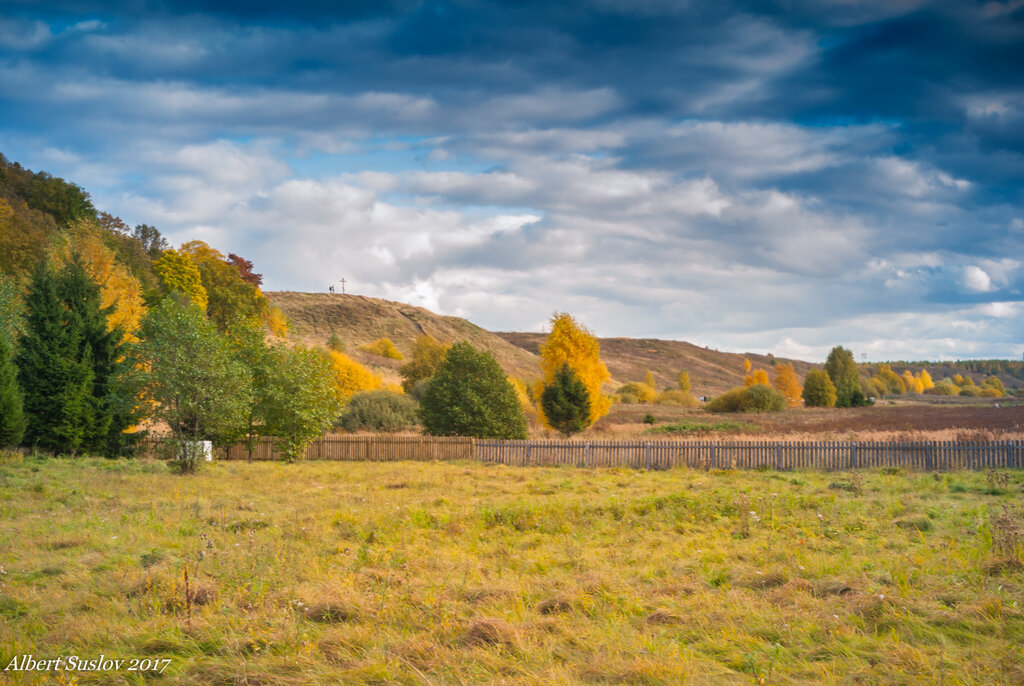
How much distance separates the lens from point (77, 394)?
22.1 m

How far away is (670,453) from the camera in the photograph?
2433cm

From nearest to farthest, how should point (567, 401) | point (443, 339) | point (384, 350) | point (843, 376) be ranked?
point (567, 401) < point (843, 376) < point (384, 350) < point (443, 339)

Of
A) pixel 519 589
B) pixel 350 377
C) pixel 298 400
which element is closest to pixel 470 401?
pixel 298 400

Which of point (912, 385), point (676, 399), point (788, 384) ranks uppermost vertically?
point (788, 384)

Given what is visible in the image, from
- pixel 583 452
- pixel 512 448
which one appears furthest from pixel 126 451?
pixel 583 452

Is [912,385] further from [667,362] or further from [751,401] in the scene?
[751,401]

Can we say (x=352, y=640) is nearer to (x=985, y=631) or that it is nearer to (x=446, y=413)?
(x=985, y=631)

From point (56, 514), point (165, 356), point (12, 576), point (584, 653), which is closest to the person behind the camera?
point (584, 653)

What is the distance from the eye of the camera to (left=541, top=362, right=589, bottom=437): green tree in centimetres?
3600

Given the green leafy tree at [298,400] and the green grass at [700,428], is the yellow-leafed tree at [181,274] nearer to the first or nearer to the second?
the green leafy tree at [298,400]

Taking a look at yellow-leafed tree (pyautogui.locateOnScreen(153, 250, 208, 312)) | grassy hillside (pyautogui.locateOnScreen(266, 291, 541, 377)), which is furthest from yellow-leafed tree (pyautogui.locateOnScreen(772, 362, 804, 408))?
yellow-leafed tree (pyautogui.locateOnScreen(153, 250, 208, 312))

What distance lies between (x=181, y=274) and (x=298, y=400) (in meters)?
33.0

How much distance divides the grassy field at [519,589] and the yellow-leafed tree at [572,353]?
23.3m

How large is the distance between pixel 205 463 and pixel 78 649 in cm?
1767
